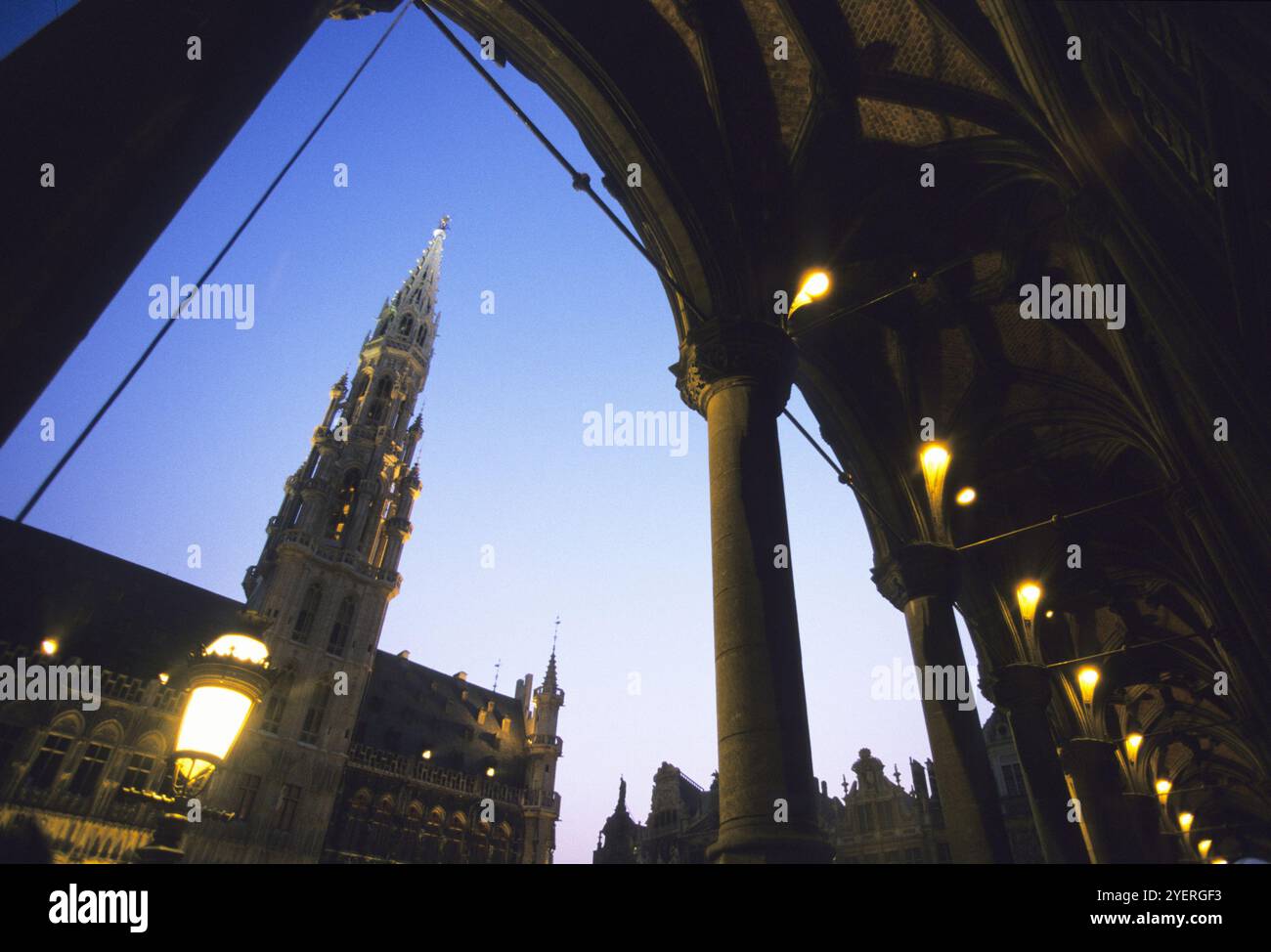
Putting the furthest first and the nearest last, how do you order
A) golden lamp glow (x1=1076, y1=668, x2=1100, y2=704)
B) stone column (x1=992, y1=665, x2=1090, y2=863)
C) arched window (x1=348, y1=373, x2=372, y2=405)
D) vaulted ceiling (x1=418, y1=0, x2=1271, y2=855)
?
1. arched window (x1=348, y1=373, x2=372, y2=405)
2. golden lamp glow (x1=1076, y1=668, x2=1100, y2=704)
3. stone column (x1=992, y1=665, x2=1090, y2=863)
4. vaulted ceiling (x1=418, y1=0, x2=1271, y2=855)

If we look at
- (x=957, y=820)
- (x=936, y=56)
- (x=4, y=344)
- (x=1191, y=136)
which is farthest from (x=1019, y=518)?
(x=4, y=344)

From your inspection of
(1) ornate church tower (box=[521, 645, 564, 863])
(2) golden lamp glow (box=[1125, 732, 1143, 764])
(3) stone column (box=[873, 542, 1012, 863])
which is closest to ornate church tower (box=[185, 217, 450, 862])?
(1) ornate church tower (box=[521, 645, 564, 863])

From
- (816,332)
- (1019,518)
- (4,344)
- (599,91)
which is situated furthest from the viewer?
(1019,518)

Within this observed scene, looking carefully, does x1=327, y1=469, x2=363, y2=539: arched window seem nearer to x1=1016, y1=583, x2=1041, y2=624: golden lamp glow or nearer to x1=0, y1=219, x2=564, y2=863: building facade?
x1=0, y1=219, x2=564, y2=863: building facade

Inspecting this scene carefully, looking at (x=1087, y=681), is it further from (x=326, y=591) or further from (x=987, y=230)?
(x=326, y=591)

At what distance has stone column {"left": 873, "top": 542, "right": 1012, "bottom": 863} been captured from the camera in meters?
9.94

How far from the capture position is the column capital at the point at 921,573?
12.1m

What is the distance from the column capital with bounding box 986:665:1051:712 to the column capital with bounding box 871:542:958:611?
4.19 meters

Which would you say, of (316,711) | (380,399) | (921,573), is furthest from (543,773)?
(921,573)

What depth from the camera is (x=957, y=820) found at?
10.1 meters

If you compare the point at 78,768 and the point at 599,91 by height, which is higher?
the point at 599,91

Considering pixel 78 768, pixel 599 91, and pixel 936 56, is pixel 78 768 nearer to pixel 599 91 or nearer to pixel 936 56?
pixel 599 91

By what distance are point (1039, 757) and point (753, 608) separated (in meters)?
10.5
